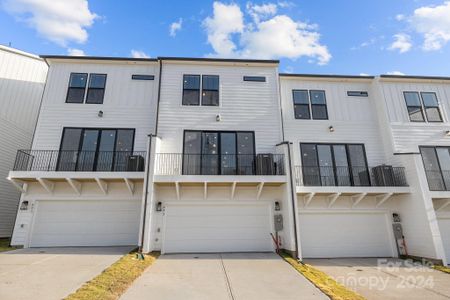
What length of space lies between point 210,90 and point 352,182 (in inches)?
306

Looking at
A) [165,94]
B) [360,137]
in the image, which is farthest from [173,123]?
[360,137]

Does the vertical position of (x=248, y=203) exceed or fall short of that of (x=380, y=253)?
it exceeds it

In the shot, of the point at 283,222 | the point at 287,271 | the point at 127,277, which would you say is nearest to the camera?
the point at 127,277

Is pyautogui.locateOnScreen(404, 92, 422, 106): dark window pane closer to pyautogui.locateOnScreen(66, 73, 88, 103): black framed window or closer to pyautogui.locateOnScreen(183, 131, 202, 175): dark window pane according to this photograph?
pyautogui.locateOnScreen(183, 131, 202, 175): dark window pane

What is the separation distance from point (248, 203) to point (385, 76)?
31.0 feet

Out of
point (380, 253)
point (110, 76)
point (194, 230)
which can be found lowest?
point (380, 253)

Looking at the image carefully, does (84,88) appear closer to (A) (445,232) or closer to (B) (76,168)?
(B) (76,168)

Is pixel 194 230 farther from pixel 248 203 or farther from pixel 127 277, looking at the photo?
pixel 127 277

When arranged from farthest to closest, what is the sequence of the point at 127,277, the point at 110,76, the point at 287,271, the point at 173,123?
the point at 110,76
the point at 173,123
the point at 287,271
the point at 127,277

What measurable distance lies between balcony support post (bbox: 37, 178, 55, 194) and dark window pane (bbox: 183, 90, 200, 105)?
643 centimetres

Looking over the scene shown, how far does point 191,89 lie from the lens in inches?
419

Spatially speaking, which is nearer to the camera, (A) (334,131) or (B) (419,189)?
(B) (419,189)

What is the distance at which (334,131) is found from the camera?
428 inches

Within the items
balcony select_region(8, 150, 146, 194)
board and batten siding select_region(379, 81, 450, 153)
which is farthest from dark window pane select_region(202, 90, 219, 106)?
board and batten siding select_region(379, 81, 450, 153)
